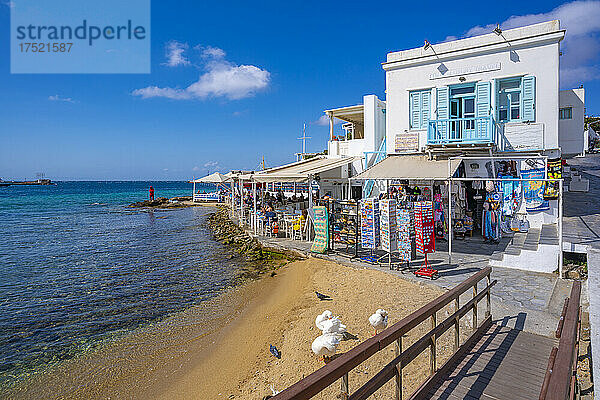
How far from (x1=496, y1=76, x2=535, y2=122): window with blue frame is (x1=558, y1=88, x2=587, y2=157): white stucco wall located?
176cm

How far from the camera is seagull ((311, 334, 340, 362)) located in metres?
5.23

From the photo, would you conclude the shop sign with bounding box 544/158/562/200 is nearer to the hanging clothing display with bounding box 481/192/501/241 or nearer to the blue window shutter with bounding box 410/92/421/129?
→ the hanging clothing display with bounding box 481/192/501/241

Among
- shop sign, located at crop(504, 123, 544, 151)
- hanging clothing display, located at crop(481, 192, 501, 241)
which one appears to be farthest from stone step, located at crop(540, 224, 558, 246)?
shop sign, located at crop(504, 123, 544, 151)

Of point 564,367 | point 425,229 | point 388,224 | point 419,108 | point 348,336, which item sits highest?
point 419,108

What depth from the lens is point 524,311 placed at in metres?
6.07

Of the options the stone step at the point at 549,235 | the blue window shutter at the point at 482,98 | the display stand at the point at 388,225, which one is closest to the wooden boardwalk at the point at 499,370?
the display stand at the point at 388,225

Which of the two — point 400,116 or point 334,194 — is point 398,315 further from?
point 334,194

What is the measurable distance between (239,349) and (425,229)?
206 inches

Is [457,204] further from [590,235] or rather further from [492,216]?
[590,235]

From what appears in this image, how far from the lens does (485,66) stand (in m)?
12.5

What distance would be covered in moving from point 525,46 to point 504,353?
11.5 metres

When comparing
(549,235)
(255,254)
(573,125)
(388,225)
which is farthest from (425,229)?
(573,125)

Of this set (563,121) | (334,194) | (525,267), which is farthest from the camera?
(334,194)

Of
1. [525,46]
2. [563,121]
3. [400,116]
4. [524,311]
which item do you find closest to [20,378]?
[524,311]
